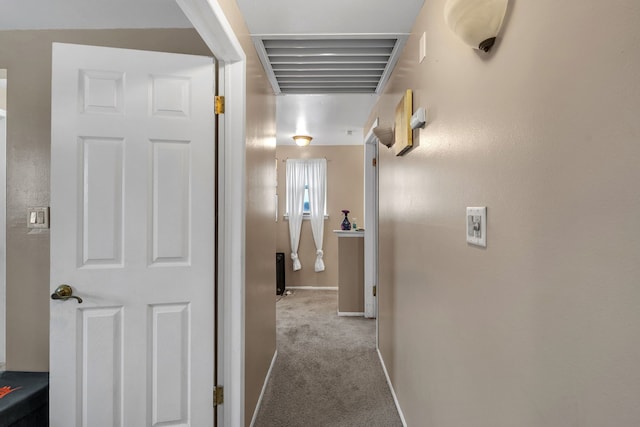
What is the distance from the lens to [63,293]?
1396 mm

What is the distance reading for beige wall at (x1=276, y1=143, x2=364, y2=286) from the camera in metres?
5.23

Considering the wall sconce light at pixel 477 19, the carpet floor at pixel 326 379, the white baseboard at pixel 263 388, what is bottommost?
the carpet floor at pixel 326 379

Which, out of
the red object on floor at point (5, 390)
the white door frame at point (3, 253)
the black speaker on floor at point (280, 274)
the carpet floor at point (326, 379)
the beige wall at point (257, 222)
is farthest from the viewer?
the black speaker on floor at point (280, 274)

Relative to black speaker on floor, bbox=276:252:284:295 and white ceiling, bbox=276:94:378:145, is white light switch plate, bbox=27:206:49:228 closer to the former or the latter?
white ceiling, bbox=276:94:378:145

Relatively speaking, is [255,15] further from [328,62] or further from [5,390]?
[5,390]

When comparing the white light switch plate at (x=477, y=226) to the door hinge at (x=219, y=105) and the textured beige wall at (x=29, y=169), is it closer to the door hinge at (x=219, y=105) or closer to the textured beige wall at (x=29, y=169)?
the door hinge at (x=219, y=105)

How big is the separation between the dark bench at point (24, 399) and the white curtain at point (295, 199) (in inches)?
143

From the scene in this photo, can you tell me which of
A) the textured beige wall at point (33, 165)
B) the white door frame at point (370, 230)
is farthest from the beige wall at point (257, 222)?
the white door frame at point (370, 230)

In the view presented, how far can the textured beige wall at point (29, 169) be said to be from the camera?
1736mm

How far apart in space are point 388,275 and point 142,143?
6.03 feet

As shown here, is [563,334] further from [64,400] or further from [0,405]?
[0,405]

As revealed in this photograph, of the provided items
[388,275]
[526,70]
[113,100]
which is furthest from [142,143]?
[388,275]

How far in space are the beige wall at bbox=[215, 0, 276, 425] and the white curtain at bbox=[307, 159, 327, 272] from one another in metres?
2.66

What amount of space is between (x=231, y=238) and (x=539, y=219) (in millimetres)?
A: 1280
